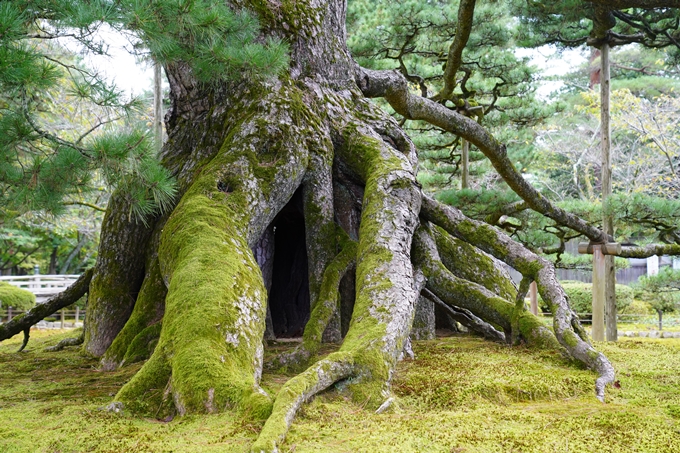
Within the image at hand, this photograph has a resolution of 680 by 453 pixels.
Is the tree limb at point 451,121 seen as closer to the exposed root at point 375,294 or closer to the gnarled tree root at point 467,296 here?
the exposed root at point 375,294

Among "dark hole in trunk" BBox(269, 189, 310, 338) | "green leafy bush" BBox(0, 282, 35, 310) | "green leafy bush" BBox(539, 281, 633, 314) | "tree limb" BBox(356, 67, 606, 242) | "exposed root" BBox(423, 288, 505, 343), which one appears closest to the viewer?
"exposed root" BBox(423, 288, 505, 343)

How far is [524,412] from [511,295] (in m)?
2.91

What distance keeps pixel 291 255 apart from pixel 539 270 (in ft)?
7.84

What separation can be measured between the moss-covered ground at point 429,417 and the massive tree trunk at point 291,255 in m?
0.13

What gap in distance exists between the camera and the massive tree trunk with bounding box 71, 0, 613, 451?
2.64 m

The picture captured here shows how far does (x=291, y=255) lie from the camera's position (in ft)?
18.1

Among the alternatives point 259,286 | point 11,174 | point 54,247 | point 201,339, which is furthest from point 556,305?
point 54,247

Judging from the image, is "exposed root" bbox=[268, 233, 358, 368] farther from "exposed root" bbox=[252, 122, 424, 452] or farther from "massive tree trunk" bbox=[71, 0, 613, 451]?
"exposed root" bbox=[252, 122, 424, 452]

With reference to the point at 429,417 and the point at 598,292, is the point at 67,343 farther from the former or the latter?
the point at 598,292

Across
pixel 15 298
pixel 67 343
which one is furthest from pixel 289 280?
pixel 15 298

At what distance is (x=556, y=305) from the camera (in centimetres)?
377

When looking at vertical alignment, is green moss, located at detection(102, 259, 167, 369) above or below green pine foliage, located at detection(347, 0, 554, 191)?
below

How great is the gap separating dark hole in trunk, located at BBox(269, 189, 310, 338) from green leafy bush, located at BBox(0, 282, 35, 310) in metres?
7.82

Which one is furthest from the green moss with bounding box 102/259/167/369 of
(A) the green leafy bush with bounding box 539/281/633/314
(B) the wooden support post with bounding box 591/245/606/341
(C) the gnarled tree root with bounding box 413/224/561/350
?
(A) the green leafy bush with bounding box 539/281/633/314
